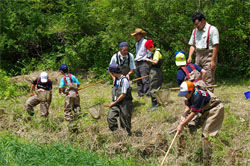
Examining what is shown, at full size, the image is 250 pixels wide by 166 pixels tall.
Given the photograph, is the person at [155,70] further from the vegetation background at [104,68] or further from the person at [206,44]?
the person at [206,44]

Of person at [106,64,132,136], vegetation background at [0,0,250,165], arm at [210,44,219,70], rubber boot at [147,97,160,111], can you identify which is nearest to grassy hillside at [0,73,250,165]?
vegetation background at [0,0,250,165]

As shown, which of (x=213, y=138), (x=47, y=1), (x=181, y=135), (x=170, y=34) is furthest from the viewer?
(x=47, y=1)

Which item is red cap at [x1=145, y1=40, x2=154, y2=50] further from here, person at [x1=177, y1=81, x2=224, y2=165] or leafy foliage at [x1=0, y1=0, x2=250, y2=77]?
person at [x1=177, y1=81, x2=224, y2=165]

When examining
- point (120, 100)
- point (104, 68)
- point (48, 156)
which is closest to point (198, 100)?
point (120, 100)

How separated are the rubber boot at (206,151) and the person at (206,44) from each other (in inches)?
66.3

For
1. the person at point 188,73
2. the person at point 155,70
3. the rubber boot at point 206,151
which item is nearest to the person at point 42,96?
the person at point 155,70

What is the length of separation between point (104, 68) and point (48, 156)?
25.1 ft

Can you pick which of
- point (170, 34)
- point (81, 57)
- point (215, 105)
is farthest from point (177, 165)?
point (81, 57)

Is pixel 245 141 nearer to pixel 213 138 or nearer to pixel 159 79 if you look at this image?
pixel 213 138

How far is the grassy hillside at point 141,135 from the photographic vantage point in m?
5.49

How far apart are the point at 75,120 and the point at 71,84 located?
866 mm

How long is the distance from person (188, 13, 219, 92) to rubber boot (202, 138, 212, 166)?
5.52 ft

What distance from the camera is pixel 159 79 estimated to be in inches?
311

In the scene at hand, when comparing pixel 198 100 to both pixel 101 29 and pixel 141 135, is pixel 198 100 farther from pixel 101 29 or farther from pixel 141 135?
pixel 101 29
